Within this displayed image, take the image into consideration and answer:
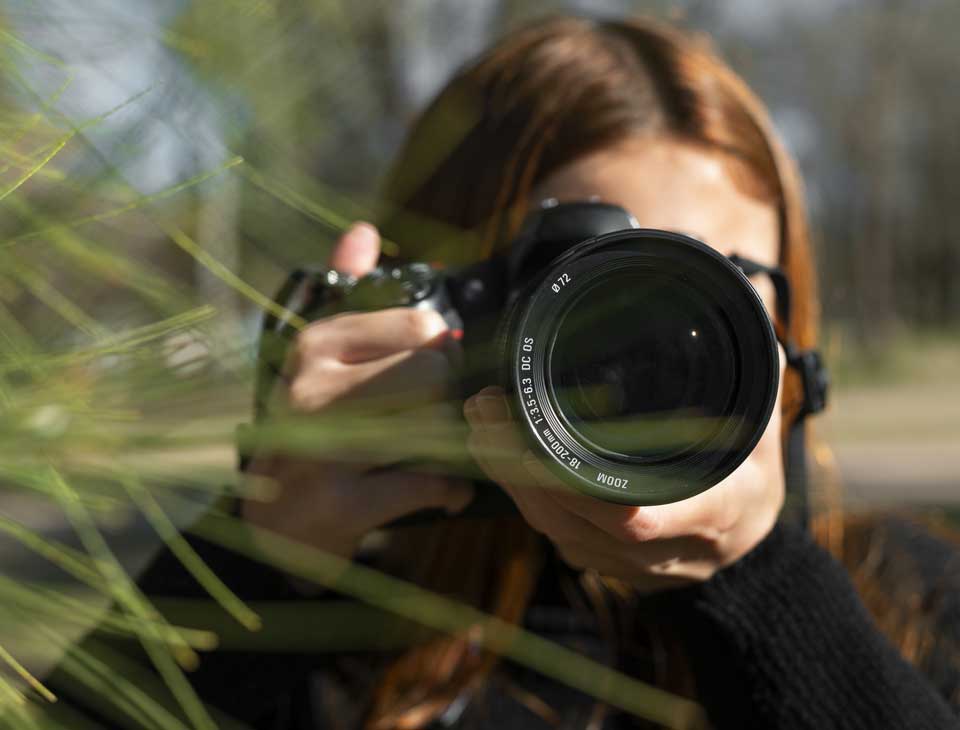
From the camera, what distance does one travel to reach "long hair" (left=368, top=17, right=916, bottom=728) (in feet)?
1.92

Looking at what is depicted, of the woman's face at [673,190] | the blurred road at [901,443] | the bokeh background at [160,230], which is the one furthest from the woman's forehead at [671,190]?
the blurred road at [901,443]

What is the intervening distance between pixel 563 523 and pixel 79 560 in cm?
22

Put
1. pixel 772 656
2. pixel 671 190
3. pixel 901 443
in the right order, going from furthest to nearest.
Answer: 1. pixel 901 443
2. pixel 671 190
3. pixel 772 656

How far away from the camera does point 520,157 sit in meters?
0.59

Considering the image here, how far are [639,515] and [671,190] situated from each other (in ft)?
0.77

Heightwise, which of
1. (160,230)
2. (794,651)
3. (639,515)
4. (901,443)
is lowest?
(901,443)

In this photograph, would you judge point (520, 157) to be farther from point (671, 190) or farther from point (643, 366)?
point (643, 366)

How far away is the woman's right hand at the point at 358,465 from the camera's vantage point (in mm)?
467

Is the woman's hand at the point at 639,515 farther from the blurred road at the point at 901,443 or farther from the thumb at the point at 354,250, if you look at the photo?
the blurred road at the point at 901,443

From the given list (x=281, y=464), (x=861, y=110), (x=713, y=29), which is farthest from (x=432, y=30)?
(x=861, y=110)

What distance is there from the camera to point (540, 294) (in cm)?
38

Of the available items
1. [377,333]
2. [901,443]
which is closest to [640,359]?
[377,333]

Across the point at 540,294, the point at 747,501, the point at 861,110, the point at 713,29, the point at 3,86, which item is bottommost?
the point at 861,110

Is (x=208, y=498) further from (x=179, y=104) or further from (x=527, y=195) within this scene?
(x=527, y=195)
